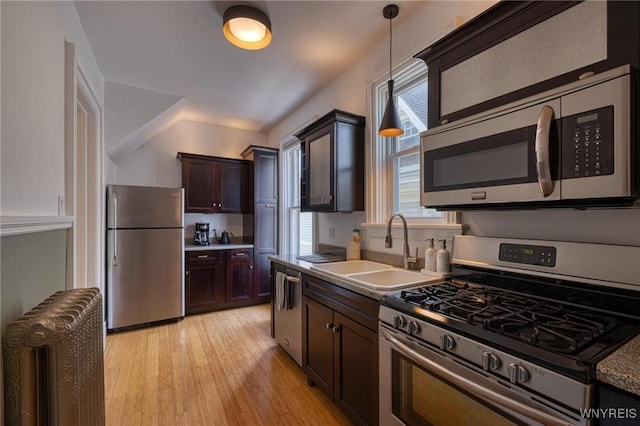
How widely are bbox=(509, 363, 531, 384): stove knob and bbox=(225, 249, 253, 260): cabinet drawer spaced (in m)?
3.58

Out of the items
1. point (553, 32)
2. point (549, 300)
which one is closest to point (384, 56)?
point (553, 32)

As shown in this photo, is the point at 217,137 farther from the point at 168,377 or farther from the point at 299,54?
the point at 168,377

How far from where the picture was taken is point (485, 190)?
130cm

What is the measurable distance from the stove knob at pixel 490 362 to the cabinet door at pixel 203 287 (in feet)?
11.6

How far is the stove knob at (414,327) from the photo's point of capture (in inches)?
45.1

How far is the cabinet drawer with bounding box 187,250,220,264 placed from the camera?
3.70 meters

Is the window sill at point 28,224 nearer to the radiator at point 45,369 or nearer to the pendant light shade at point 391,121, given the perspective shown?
the radiator at point 45,369

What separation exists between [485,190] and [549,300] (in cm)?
52

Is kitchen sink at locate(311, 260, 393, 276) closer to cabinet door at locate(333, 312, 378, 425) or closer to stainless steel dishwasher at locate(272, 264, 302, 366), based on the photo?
stainless steel dishwasher at locate(272, 264, 302, 366)

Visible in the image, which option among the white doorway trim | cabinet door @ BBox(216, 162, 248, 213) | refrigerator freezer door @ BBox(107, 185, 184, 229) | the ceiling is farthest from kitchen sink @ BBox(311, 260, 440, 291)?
cabinet door @ BBox(216, 162, 248, 213)

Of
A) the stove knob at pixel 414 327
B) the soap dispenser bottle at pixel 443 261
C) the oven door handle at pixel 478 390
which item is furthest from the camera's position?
the soap dispenser bottle at pixel 443 261

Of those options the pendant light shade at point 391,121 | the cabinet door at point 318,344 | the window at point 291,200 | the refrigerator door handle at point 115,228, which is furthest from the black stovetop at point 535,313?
the refrigerator door handle at point 115,228

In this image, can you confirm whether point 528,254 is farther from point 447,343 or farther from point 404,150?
point 404,150

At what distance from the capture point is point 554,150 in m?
1.06
